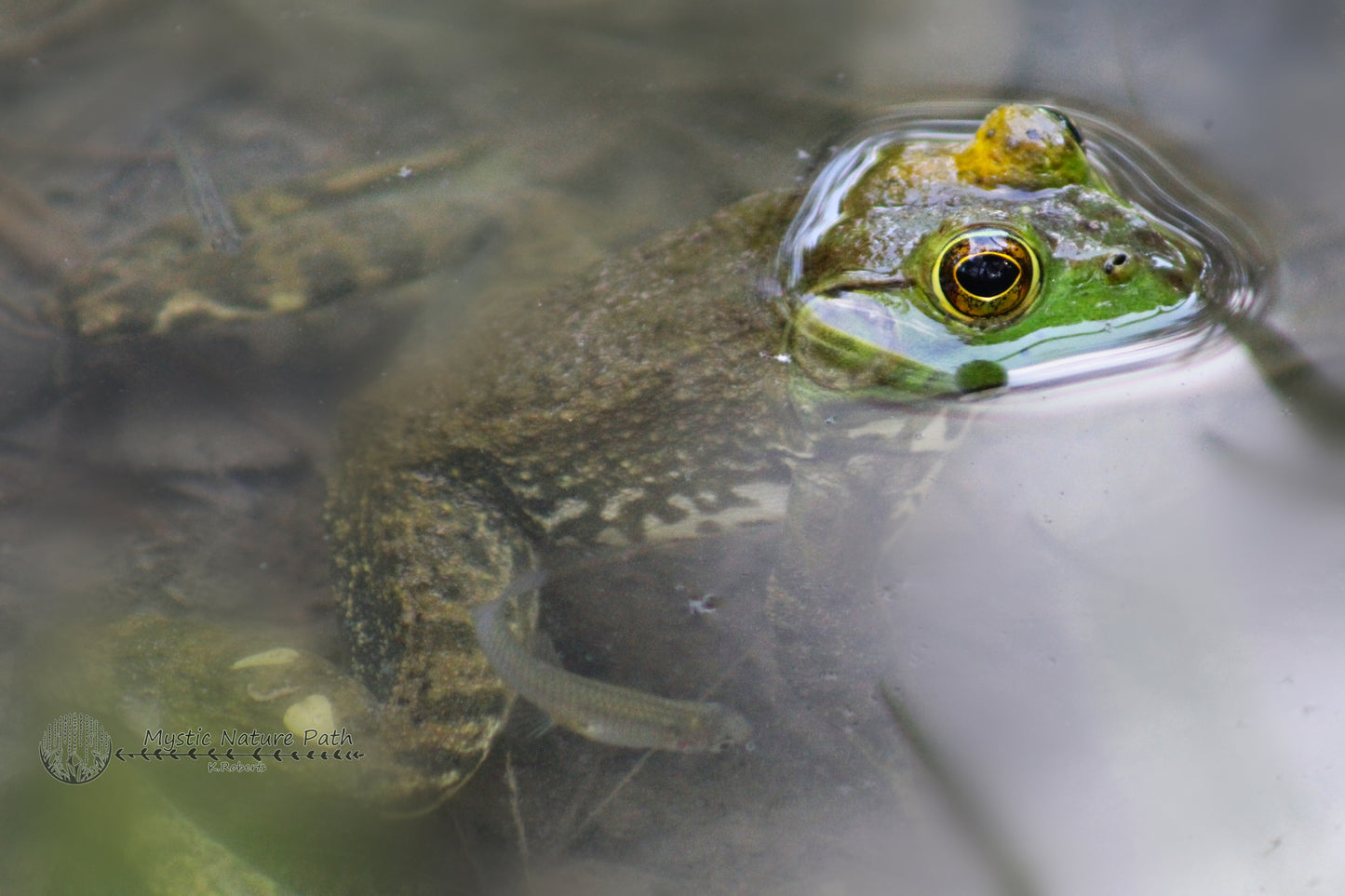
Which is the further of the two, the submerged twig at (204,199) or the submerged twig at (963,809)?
the submerged twig at (204,199)

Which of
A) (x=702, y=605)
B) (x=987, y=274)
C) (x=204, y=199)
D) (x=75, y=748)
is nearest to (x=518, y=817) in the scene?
(x=702, y=605)

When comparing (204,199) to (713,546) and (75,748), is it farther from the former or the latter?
(713,546)

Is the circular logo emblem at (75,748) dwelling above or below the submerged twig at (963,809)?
below

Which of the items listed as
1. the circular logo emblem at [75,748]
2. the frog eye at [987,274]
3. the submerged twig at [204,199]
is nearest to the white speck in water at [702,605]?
the frog eye at [987,274]

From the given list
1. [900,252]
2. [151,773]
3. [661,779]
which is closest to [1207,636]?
[900,252]

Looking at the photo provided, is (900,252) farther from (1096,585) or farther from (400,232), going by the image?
(400,232)

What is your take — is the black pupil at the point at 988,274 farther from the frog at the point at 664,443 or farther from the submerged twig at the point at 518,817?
the submerged twig at the point at 518,817
